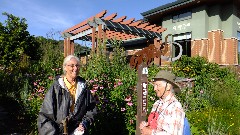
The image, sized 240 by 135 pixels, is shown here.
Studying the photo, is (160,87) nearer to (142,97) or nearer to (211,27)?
(142,97)

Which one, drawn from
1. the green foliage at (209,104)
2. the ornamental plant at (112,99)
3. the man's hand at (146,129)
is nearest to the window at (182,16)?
the green foliage at (209,104)

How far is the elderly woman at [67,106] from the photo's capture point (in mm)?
3168

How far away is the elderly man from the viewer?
269 centimetres

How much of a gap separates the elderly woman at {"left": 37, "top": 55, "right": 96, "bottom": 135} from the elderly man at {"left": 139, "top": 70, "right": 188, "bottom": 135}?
0.80 meters

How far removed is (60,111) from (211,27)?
1529cm

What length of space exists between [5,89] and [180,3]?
1192cm

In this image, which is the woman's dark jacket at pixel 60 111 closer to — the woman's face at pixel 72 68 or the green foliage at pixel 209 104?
the woman's face at pixel 72 68

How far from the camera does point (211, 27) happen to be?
16.8m

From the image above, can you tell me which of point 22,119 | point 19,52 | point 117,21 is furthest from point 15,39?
point 22,119

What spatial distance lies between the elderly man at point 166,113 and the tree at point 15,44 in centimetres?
1061

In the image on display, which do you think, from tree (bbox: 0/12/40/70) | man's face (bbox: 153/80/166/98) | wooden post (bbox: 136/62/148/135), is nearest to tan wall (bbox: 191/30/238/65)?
tree (bbox: 0/12/40/70)

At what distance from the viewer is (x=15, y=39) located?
1388cm

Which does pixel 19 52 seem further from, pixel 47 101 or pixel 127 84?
pixel 47 101

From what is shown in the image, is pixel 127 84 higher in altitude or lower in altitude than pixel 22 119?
higher
